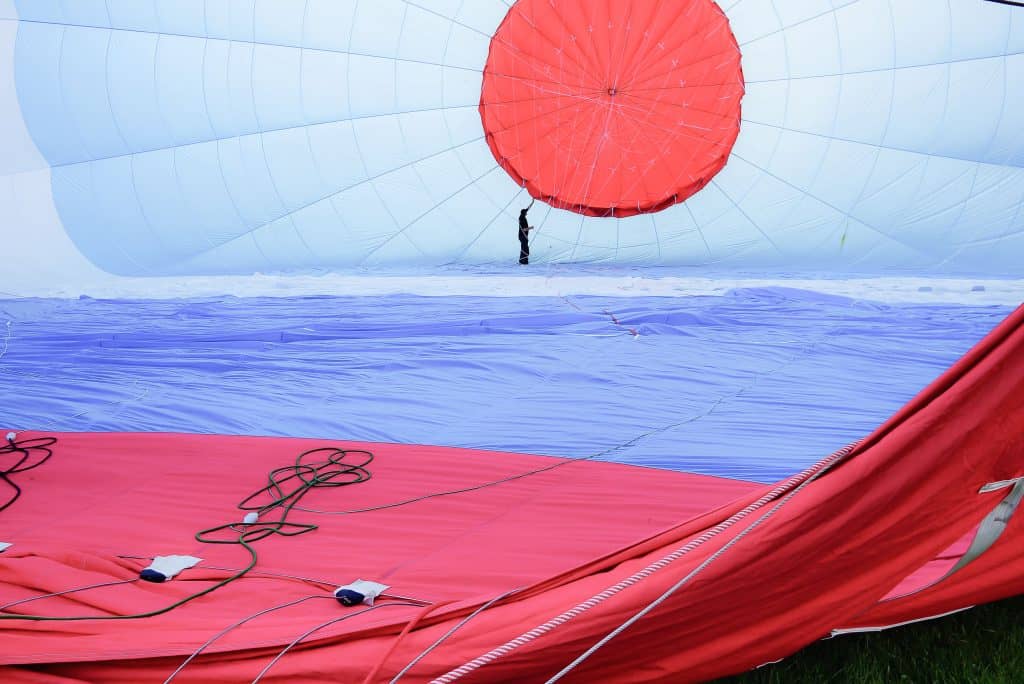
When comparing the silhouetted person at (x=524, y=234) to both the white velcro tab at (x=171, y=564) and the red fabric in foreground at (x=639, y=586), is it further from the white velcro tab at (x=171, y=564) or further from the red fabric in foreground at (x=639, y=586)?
the white velcro tab at (x=171, y=564)

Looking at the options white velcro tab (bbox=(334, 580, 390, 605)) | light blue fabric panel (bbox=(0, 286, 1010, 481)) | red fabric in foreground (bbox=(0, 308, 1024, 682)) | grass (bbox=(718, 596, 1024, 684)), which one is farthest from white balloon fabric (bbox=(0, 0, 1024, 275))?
white velcro tab (bbox=(334, 580, 390, 605))

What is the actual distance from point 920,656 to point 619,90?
4090 mm

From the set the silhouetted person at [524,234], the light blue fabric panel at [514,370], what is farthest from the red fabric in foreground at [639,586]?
the silhouetted person at [524,234]

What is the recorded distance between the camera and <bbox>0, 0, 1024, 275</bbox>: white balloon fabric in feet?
17.5

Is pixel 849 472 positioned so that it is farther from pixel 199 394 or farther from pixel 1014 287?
pixel 1014 287

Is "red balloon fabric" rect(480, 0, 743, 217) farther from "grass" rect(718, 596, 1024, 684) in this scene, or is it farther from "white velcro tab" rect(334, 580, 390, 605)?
"white velcro tab" rect(334, 580, 390, 605)

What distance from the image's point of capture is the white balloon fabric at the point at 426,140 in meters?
5.33

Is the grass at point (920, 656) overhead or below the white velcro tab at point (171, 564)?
below

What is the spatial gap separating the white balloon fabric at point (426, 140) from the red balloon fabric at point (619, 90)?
105 millimetres

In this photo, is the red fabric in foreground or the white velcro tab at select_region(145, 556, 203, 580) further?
the white velcro tab at select_region(145, 556, 203, 580)

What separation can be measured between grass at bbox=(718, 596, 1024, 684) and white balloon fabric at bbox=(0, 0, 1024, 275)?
398cm

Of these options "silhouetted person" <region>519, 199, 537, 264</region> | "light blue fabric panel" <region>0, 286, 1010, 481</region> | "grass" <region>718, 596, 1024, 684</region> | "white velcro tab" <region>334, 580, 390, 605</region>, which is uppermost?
"silhouetted person" <region>519, 199, 537, 264</region>

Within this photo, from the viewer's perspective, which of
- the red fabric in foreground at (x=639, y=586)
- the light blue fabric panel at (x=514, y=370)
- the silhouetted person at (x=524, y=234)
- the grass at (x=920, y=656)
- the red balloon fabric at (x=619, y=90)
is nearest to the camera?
the red fabric in foreground at (x=639, y=586)

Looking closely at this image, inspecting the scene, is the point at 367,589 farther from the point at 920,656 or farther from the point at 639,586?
the point at 920,656
